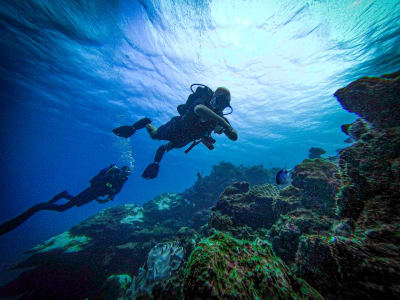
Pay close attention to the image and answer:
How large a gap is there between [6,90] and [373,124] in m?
32.3

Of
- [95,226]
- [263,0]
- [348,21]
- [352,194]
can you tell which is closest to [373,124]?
[352,194]

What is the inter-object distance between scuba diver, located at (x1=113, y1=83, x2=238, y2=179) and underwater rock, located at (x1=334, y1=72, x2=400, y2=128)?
3.02 metres

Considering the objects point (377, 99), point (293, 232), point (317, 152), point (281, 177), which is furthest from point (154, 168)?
point (317, 152)

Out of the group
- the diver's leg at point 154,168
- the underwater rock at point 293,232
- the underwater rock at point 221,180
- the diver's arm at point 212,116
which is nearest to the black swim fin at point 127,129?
the diver's leg at point 154,168

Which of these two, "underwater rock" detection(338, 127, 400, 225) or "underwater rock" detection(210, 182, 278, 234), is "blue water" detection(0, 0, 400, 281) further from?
"underwater rock" detection(210, 182, 278, 234)

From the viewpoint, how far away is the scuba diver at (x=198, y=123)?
13.8ft

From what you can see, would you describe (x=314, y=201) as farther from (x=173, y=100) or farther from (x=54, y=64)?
(x=54, y=64)

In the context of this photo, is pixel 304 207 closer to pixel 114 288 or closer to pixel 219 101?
pixel 219 101

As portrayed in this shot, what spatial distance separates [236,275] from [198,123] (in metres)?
4.53

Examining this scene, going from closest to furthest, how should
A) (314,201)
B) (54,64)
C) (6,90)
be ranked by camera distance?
(314,201), (54,64), (6,90)

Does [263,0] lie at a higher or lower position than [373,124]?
higher

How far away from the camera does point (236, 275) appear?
108 centimetres

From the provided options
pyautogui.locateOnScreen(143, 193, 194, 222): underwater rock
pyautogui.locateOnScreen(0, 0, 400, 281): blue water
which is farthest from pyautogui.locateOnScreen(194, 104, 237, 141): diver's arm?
pyautogui.locateOnScreen(143, 193, 194, 222): underwater rock

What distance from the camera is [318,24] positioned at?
864 cm
